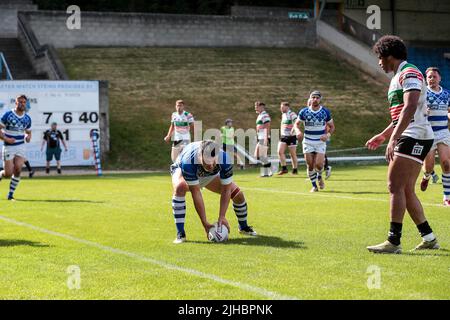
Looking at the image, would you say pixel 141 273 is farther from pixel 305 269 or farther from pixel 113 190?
pixel 113 190

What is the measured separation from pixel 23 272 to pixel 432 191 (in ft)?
39.0

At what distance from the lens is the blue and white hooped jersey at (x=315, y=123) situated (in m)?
19.0

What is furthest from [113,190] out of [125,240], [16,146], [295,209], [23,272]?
[23,272]

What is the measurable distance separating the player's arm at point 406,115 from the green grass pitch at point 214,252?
4.26 feet

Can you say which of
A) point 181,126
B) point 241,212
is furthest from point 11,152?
point 241,212

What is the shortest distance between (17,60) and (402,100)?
34436mm

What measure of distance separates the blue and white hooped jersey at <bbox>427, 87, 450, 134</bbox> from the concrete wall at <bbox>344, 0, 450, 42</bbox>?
1396 inches

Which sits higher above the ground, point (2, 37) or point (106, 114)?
point (2, 37)

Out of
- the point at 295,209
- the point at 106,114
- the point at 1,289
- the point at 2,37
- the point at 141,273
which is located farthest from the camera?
the point at 2,37

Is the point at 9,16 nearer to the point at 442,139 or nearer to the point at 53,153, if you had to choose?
the point at 53,153

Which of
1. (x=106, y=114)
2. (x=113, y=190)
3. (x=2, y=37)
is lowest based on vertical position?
(x=113, y=190)

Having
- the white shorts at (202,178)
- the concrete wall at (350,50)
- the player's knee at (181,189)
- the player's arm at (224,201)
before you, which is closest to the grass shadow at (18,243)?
the player's knee at (181,189)

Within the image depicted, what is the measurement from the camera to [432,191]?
17953 mm

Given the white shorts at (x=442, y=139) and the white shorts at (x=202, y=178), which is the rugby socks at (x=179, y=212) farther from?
the white shorts at (x=442, y=139)
